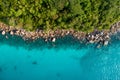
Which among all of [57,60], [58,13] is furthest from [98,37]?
[58,13]

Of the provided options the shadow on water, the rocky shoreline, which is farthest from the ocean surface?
the rocky shoreline

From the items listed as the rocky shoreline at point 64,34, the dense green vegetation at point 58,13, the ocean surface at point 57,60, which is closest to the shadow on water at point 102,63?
the ocean surface at point 57,60

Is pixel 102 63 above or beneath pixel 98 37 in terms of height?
beneath

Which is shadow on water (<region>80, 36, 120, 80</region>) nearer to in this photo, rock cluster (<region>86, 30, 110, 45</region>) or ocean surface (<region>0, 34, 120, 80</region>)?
ocean surface (<region>0, 34, 120, 80</region>)

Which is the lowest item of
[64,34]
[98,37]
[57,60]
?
Result: [57,60]

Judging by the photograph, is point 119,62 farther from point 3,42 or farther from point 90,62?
point 3,42

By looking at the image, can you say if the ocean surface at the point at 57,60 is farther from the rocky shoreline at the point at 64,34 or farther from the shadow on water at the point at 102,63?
the rocky shoreline at the point at 64,34

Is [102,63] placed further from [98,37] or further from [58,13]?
[58,13]
